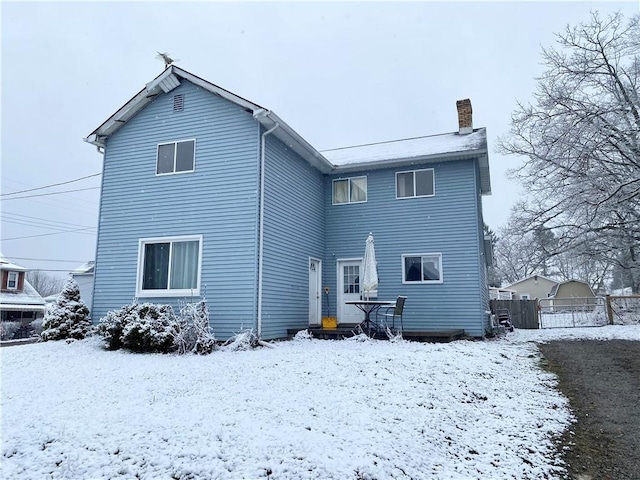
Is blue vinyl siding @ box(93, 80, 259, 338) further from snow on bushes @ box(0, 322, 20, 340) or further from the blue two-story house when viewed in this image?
snow on bushes @ box(0, 322, 20, 340)

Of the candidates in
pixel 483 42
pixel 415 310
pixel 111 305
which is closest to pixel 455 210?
pixel 415 310

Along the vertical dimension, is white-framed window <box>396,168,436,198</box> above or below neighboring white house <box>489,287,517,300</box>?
above

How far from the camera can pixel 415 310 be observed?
1284 cm

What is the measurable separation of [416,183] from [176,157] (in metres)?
6.93

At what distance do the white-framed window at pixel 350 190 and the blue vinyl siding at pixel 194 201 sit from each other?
176 inches

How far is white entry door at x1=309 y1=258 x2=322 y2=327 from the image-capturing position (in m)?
13.1

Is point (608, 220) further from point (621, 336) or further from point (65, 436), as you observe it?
point (65, 436)

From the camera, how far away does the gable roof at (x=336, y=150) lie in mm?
10812

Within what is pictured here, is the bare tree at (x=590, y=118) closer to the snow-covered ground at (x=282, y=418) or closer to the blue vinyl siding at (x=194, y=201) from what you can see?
the snow-covered ground at (x=282, y=418)

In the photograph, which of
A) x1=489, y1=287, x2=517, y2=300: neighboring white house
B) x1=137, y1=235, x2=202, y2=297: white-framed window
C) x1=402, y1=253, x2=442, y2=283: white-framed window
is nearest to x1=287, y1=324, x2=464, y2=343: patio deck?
x1=402, y1=253, x2=442, y2=283: white-framed window

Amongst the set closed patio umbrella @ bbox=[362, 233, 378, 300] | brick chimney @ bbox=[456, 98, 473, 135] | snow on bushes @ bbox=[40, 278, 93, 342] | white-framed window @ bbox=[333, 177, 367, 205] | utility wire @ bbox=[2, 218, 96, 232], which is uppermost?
utility wire @ bbox=[2, 218, 96, 232]

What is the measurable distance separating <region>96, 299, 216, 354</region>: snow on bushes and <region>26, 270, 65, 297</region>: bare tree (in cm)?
6829

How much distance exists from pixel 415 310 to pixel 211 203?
6447 mm

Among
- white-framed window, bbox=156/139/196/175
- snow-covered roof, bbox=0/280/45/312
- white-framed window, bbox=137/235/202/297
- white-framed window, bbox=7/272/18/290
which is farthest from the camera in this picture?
white-framed window, bbox=7/272/18/290
